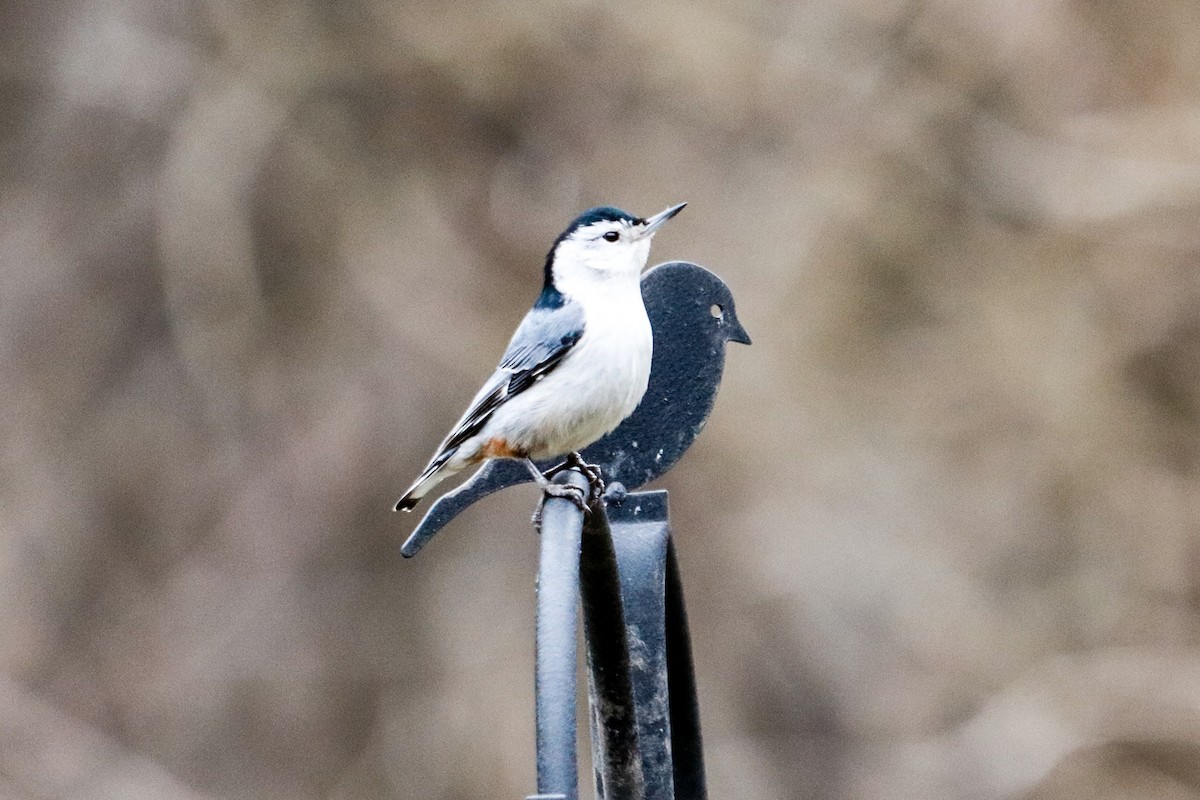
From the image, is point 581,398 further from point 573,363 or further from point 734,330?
point 734,330

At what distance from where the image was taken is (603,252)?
8.89 feet

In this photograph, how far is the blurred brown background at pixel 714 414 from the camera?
478 centimetres

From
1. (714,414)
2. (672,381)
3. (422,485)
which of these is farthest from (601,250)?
(714,414)

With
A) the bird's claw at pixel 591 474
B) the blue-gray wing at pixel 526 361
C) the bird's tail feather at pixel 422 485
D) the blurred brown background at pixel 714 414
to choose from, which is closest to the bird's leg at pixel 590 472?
the bird's claw at pixel 591 474

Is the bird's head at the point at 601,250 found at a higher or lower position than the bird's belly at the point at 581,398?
higher

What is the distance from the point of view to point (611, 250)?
8.90 ft

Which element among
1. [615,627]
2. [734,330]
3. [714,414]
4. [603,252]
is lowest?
[615,627]

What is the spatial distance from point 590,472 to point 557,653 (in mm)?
695

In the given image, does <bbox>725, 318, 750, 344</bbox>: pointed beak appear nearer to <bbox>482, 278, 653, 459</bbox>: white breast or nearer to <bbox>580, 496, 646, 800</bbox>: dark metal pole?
<bbox>482, 278, 653, 459</bbox>: white breast

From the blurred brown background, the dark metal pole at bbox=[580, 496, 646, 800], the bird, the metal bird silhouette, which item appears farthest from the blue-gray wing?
the blurred brown background

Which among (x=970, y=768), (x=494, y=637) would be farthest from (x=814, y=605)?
(x=494, y=637)

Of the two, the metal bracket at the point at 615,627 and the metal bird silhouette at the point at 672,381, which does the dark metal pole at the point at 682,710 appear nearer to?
the metal bracket at the point at 615,627

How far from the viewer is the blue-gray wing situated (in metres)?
2.61

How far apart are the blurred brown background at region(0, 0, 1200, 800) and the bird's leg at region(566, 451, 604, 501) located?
235cm
